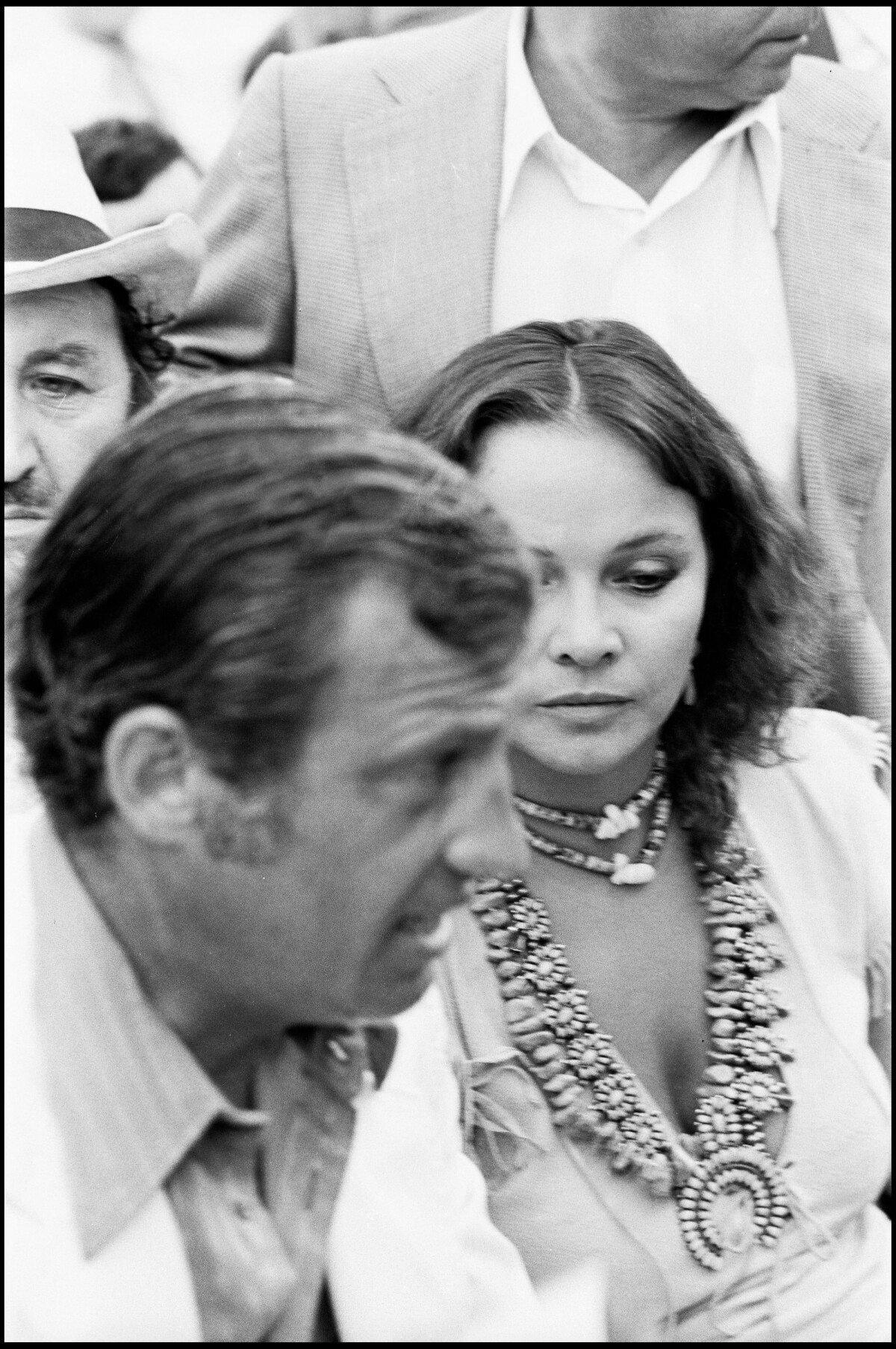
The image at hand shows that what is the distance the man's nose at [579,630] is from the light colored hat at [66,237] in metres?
0.71

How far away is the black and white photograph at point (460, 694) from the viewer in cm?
121

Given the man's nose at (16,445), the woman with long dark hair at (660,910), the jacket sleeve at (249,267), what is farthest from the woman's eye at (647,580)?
the jacket sleeve at (249,267)

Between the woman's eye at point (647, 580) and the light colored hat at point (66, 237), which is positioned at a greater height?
the light colored hat at point (66, 237)

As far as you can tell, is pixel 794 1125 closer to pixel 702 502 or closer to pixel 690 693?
pixel 690 693

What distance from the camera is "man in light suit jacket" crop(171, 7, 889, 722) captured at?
2621mm

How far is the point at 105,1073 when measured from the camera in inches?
49.8

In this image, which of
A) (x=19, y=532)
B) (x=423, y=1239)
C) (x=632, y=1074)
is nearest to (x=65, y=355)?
(x=19, y=532)

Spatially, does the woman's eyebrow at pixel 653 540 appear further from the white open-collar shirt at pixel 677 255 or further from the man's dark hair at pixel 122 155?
the man's dark hair at pixel 122 155

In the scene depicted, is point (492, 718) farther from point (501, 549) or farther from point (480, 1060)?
point (480, 1060)

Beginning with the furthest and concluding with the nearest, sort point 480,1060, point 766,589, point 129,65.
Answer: point 129,65 < point 766,589 < point 480,1060

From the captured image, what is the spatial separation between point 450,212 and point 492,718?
1.55 metres

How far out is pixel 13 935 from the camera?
131cm

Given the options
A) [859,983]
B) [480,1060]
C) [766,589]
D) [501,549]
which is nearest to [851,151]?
[766,589]

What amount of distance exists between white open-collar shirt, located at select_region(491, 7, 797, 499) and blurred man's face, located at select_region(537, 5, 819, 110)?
83 mm
